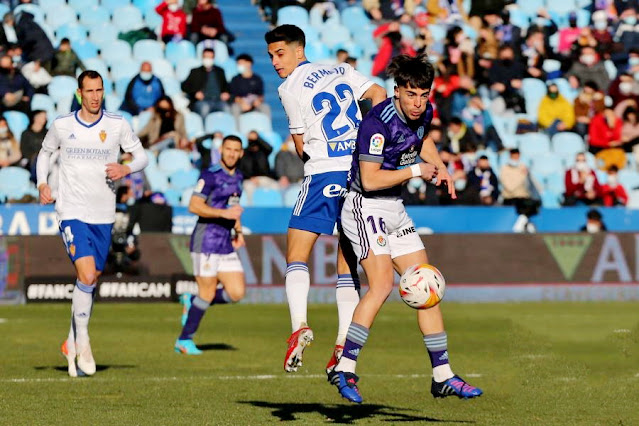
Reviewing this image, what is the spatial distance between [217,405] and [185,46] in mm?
18037

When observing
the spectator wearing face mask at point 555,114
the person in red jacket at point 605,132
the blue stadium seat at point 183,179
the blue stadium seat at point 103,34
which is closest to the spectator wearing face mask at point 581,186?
the person in red jacket at point 605,132

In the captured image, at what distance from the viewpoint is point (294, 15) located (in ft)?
92.2

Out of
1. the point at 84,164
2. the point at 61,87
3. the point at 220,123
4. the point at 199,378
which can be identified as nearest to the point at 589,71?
the point at 220,123

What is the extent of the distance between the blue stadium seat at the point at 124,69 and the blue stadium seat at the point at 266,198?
4.52 metres

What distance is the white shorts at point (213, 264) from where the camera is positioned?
14.4m

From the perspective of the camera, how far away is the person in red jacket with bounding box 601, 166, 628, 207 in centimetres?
2378

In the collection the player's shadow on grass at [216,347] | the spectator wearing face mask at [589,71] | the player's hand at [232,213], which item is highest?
the spectator wearing face mask at [589,71]

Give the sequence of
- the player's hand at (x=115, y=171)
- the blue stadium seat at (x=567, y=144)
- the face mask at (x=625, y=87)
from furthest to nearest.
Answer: the face mask at (x=625, y=87) → the blue stadium seat at (x=567, y=144) → the player's hand at (x=115, y=171)

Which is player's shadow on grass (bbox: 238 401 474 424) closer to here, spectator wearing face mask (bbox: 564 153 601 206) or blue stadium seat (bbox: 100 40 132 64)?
spectator wearing face mask (bbox: 564 153 601 206)

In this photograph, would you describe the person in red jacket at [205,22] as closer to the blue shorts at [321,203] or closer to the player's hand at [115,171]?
the player's hand at [115,171]

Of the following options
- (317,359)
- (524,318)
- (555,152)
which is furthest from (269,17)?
(317,359)

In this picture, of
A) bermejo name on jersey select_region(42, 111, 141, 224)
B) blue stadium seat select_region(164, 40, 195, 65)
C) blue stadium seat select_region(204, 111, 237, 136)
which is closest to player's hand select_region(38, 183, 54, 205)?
bermejo name on jersey select_region(42, 111, 141, 224)

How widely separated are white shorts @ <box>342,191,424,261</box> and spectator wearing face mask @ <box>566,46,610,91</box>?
1984 centimetres

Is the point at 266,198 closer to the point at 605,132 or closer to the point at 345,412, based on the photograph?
the point at 605,132
